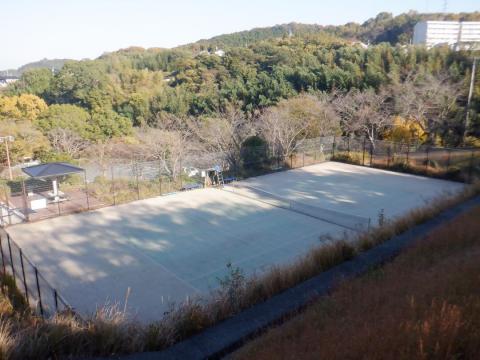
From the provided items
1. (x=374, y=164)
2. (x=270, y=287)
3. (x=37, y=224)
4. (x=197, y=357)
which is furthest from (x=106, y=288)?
(x=374, y=164)

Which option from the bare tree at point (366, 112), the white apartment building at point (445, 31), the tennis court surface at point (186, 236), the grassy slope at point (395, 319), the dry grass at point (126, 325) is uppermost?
the white apartment building at point (445, 31)

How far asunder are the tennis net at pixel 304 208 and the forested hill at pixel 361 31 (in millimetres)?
60867

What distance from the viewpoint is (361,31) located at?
290 feet

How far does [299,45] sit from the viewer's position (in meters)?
61.3

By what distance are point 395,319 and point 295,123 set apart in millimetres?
21798

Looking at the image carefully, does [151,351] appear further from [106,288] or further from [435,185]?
[435,185]

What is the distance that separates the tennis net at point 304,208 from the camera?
497 inches

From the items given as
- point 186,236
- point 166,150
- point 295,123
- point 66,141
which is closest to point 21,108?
point 66,141

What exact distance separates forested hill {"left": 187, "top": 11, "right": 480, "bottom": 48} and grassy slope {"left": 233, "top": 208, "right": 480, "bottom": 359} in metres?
71.4

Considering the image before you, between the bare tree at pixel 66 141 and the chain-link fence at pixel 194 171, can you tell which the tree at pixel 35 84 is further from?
the chain-link fence at pixel 194 171

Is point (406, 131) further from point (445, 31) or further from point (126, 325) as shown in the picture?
point (445, 31)

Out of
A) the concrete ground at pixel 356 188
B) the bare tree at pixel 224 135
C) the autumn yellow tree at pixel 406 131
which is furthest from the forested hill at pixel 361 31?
the concrete ground at pixel 356 188

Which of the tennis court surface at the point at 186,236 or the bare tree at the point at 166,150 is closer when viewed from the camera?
the tennis court surface at the point at 186,236

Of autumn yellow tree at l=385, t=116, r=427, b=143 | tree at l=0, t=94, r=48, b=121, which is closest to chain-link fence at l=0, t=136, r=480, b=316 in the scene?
autumn yellow tree at l=385, t=116, r=427, b=143
